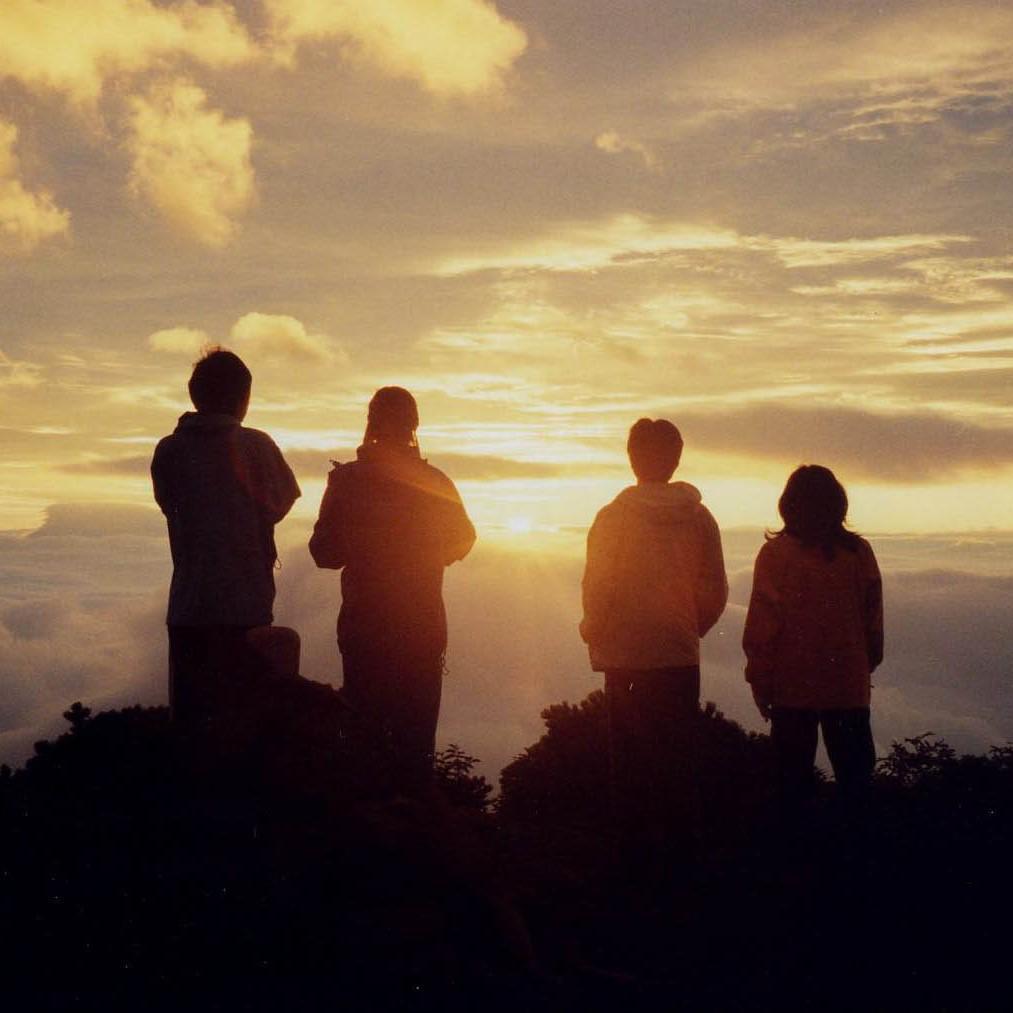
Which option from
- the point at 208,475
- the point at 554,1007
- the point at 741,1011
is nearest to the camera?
the point at 554,1007

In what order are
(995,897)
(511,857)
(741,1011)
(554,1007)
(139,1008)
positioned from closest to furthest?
(139,1008), (554,1007), (741,1011), (511,857), (995,897)

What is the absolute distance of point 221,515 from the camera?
728 cm

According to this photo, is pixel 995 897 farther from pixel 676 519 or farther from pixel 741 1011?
pixel 676 519

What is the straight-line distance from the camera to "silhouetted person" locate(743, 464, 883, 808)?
9.02 m

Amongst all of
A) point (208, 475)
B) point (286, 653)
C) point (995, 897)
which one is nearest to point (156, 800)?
point (286, 653)

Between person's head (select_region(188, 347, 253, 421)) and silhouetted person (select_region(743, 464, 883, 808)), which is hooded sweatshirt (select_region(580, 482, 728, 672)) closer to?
silhouetted person (select_region(743, 464, 883, 808))

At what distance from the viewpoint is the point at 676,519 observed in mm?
8570

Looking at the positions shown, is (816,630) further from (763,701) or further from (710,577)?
(710,577)

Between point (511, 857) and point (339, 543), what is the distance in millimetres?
2218

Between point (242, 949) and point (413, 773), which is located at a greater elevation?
point (413, 773)

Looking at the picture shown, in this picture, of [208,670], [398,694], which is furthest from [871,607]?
[208,670]

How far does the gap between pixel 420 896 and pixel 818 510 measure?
4.02m

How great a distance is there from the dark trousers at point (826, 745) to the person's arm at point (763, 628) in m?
0.22

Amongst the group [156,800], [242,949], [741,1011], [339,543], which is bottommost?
[741,1011]
